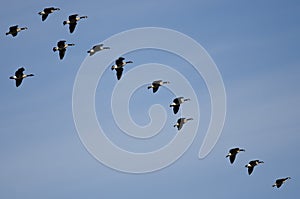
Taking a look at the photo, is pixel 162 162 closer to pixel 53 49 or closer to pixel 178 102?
pixel 178 102

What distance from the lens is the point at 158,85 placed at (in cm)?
8100

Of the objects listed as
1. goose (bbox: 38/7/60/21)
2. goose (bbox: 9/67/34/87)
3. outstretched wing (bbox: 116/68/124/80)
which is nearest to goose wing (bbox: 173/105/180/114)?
outstretched wing (bbox: 116/68/124/80)

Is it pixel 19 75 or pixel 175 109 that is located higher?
pixel 19 75

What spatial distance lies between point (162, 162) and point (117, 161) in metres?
2.89

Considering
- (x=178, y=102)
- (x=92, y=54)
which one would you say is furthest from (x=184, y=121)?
(x=92, y=54)

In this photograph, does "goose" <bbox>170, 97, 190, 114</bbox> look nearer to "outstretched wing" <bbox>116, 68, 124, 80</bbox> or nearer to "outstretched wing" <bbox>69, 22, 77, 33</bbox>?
"outstretched wing" <bbox>116, 68, 124, 80</bbox>

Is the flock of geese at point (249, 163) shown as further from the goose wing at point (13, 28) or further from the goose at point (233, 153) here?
the goose wing at point (13, 28)

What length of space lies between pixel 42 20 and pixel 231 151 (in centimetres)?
1491

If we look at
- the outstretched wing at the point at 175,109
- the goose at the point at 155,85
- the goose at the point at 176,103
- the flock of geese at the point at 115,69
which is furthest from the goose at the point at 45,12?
the outstretched wing at the point at 175,109

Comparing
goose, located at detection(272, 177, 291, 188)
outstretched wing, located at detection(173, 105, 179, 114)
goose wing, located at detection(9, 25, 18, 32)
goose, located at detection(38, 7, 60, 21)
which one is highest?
goose, located at detection(38, 7, 60, 21)

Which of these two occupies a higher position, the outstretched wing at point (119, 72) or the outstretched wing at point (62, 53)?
the outstretched wing at point (62, 53)

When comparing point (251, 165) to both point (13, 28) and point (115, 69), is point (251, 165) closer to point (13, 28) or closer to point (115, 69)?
point (115, 69)

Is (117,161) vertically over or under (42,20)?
under

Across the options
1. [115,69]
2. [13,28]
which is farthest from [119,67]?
[13,28]
